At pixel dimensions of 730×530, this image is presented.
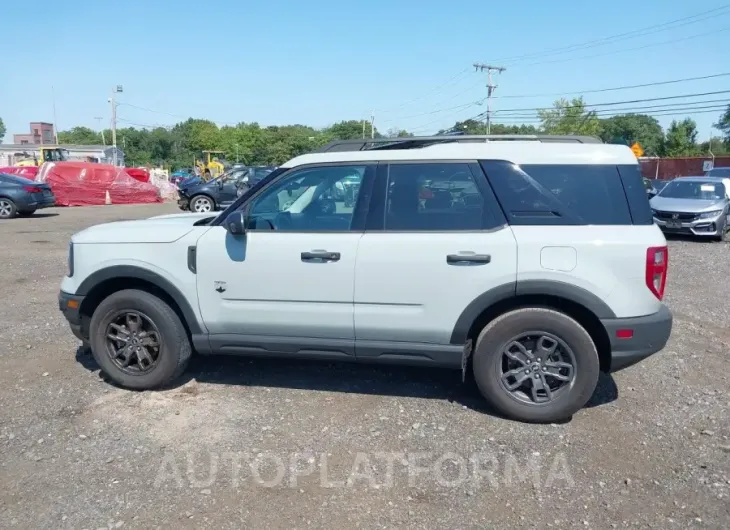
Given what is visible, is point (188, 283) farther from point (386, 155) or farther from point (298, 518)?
point (298, 518)

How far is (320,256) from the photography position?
14.3 ft

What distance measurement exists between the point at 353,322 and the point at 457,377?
127cm

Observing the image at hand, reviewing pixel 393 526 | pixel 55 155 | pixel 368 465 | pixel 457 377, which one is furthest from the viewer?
pixel 55 155

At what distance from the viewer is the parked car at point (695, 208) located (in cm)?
1402

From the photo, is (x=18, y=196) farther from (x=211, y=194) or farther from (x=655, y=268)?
(x=655, y=268)

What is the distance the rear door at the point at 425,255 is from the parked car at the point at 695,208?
11.1m

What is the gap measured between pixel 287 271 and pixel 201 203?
685 inches

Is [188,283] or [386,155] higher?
[386,155]

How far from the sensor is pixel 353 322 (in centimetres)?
437

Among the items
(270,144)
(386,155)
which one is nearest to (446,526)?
(386,155)

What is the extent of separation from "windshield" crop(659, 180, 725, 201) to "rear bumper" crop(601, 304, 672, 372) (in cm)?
1232

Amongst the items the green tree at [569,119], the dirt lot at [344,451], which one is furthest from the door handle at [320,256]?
the green tree at [569,119]

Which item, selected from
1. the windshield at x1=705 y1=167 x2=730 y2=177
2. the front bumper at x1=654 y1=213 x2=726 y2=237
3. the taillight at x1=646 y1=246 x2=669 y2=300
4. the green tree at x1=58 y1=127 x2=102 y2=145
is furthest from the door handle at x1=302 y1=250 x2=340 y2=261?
the green tree at x1=58 y1=127 x2=102 y2=145

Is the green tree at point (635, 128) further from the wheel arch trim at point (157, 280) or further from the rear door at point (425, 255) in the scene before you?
the wheel arch trim at point (157, 280)
